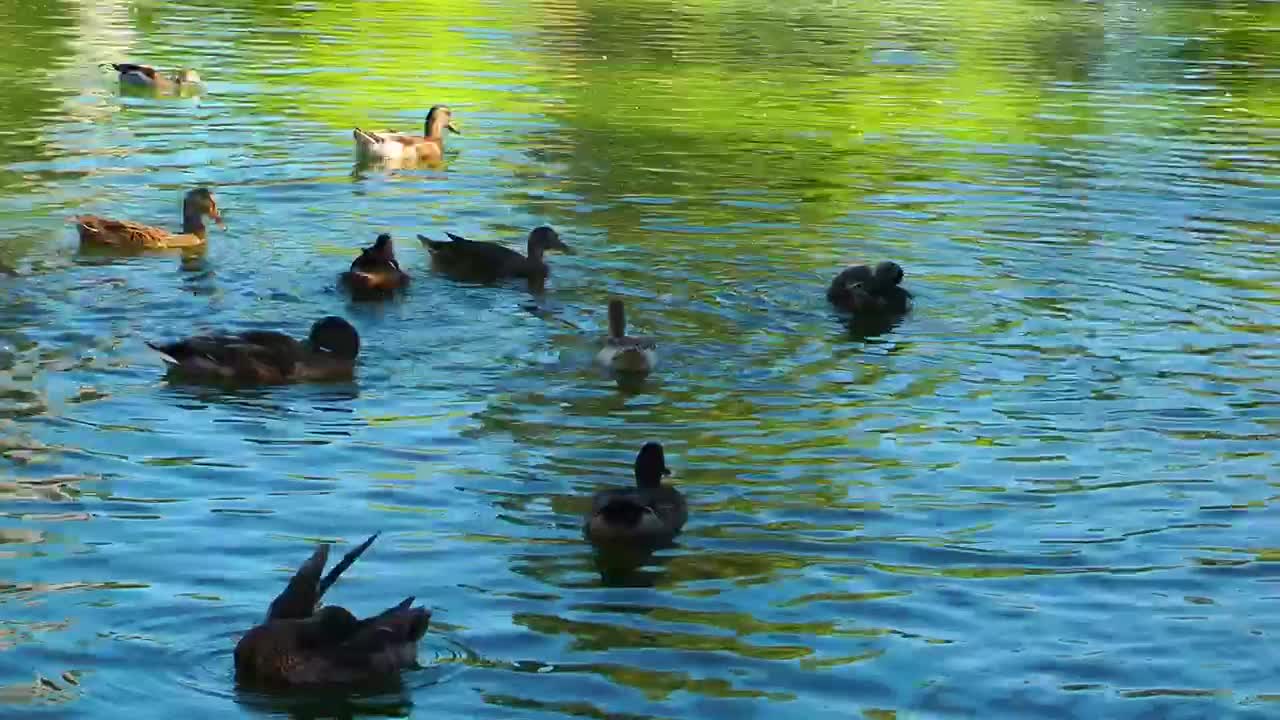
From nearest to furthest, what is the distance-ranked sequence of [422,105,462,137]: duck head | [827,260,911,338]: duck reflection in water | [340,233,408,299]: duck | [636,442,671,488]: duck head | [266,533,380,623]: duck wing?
[266,533,380,623]: duck wing, [636,442,671,488]: duck head, [827,260,911,338]: duck reflection in water, [340,233,408,299]: duck, [422,105,462,137]: duck head

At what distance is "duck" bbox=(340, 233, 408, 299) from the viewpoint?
18.7 metres

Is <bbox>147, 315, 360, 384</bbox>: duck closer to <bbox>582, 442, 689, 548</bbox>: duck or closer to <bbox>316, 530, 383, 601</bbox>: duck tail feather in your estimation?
<bbox>582, 442, 689, 548</bbox>: duck

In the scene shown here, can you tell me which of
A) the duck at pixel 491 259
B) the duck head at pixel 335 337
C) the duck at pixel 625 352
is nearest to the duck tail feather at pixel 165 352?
the duck head at pixel 335 337

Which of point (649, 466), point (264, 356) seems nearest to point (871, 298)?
point (264, 356)

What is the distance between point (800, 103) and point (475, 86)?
561 cm

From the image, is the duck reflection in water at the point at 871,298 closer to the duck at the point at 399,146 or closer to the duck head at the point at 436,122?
the duck at the point at 399,146

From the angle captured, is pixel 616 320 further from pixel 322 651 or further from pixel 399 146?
pixel 399 146

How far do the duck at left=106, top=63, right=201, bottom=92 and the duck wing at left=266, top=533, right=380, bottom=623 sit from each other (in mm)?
23171

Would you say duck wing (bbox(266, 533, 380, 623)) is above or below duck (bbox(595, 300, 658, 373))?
above

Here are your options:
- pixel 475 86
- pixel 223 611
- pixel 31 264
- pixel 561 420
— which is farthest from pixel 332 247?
pixel 475 86

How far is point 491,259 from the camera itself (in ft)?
65.0


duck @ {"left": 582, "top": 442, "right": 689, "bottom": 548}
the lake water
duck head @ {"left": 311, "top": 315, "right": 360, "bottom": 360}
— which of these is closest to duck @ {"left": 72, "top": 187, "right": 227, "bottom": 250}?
the lake water

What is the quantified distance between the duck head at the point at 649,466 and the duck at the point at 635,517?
158 mm

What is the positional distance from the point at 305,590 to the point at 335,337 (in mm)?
5947
